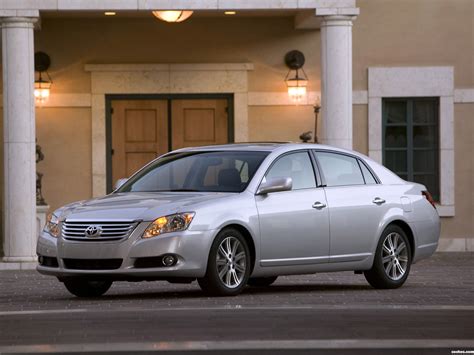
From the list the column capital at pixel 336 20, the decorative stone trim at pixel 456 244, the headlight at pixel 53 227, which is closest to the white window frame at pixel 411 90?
the decorative stone trim at pixel 456 244

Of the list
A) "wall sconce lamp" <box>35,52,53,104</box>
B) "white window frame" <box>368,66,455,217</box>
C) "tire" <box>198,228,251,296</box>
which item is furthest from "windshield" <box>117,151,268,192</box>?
"white window frame" <box>368,66,455,217</box>

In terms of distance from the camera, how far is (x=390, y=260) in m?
15.0

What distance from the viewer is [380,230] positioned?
14867 mm

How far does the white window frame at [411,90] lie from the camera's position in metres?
24.0

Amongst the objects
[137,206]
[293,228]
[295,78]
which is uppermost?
[295,78]

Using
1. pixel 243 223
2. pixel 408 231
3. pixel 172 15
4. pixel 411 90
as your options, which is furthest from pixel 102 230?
pixel 411 90

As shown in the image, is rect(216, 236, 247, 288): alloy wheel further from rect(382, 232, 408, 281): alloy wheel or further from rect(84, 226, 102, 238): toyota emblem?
rect(382, 232, 408, 281): alloy wheel

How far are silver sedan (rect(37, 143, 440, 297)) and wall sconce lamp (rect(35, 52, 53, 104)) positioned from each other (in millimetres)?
8798

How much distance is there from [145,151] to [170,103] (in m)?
0.90

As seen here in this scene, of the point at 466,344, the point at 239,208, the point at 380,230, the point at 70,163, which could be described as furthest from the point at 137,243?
the point at 70,163

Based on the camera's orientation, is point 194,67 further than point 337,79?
Yes

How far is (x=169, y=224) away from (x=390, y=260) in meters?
3.07

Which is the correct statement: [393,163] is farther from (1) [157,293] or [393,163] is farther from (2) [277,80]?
(1) [157,293]

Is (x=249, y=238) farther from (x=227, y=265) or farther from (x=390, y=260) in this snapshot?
(x=390, y=260)
